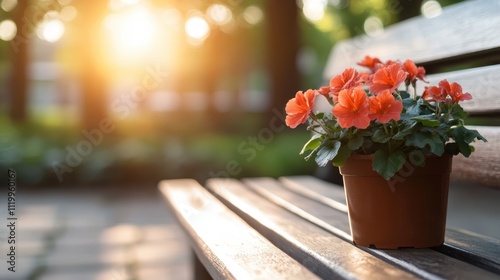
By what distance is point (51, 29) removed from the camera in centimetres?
809

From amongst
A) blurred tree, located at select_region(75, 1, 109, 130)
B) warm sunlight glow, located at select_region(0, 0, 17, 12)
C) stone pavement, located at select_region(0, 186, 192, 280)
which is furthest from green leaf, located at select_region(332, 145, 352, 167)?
warm sunlight glow, located at select_region(0, 0, 17, 12)

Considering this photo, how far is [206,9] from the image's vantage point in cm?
834

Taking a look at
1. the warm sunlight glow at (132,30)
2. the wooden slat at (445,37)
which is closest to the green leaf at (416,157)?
the wooden slat at (445,37)

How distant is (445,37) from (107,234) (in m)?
2.62

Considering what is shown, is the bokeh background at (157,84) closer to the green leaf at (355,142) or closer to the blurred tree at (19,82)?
the blurred tree at (19,82)

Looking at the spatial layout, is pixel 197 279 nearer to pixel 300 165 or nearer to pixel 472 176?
pixel 472 176

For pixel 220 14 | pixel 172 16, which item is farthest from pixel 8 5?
pixel 220 14

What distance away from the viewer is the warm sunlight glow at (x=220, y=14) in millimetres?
8383

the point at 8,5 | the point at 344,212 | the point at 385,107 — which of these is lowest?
the point at 344,212

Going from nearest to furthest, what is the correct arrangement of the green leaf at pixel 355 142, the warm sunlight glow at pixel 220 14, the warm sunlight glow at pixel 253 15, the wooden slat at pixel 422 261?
the wooden slat at pixel 422 261
the green leaf at pixel 355 142
the warm sunlight glow at pixel 220 14
the warm sunlight glow at pixel 253 15

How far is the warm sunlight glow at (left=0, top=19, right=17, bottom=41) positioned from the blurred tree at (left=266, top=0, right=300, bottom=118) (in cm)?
330

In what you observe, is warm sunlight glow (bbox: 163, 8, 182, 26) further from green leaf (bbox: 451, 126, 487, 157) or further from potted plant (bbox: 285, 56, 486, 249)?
green leaf (bbox: 451, 126, 487, 157)

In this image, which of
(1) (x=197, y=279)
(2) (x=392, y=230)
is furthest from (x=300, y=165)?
(2) (x=392, y=230)

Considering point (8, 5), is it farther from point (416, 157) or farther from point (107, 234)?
point (416, 157)
